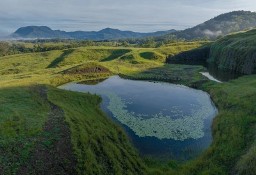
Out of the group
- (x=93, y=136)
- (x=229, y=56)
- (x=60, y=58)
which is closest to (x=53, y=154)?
(x=93, y=136)

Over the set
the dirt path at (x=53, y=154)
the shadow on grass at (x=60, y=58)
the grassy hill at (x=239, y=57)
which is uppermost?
the grassy hill at (x=239, y=57)

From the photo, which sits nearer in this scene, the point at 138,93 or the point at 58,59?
the point at 138,93

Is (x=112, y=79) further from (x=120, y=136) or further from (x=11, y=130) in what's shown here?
(x=11, y=130)

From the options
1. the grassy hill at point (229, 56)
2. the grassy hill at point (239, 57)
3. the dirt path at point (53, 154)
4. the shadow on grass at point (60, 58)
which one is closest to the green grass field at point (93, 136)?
the dirt path at point (53, 154)

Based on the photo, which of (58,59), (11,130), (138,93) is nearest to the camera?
(11,130)

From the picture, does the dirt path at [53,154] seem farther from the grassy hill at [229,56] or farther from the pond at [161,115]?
the grassy hill at [229,56]

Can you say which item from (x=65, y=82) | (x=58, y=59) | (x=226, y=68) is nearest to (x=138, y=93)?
(x=65, y=82)
